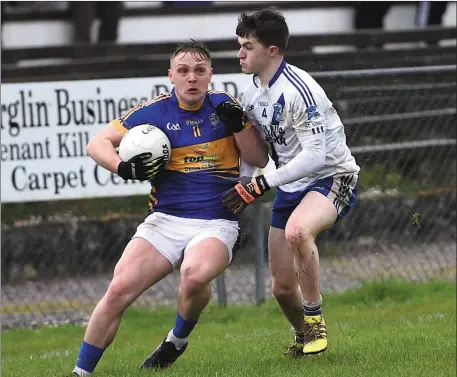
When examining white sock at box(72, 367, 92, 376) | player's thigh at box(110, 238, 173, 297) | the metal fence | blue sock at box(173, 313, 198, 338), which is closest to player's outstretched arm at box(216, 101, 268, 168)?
player's thigh at box(110, 238, 173, 297)

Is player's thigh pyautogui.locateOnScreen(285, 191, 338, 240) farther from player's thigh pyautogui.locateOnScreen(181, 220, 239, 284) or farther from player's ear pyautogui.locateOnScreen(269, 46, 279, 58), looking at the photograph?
player's ear pyautogui.locateOnScreen(269, 46, 279, 58)

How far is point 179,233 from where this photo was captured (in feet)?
23.6

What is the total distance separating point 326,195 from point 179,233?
35.7 inches

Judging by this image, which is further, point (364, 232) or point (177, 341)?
point (364, 232)

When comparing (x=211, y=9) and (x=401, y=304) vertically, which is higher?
(x=211, y=9)

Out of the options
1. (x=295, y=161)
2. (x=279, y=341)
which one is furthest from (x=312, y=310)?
(x=279, y=341)

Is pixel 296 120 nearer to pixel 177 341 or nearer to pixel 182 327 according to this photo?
pixel 182 327

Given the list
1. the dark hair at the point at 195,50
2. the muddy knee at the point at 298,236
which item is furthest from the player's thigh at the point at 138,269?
the dark hair at the point at 195,50

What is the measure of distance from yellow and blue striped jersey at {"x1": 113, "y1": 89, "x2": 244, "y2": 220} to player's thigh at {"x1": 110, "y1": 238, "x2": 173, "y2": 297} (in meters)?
0.31

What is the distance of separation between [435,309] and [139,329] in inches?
99.4

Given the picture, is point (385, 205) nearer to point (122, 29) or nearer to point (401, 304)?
point (401, 304)

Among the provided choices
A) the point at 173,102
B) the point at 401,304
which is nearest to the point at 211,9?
the point at 401,304

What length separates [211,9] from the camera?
53.6 ft

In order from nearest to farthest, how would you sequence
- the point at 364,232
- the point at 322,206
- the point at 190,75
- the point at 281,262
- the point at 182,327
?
the point at 190,75, the point at 322,206, the point at 182,327, the point at 281,262, the point at 364,232
